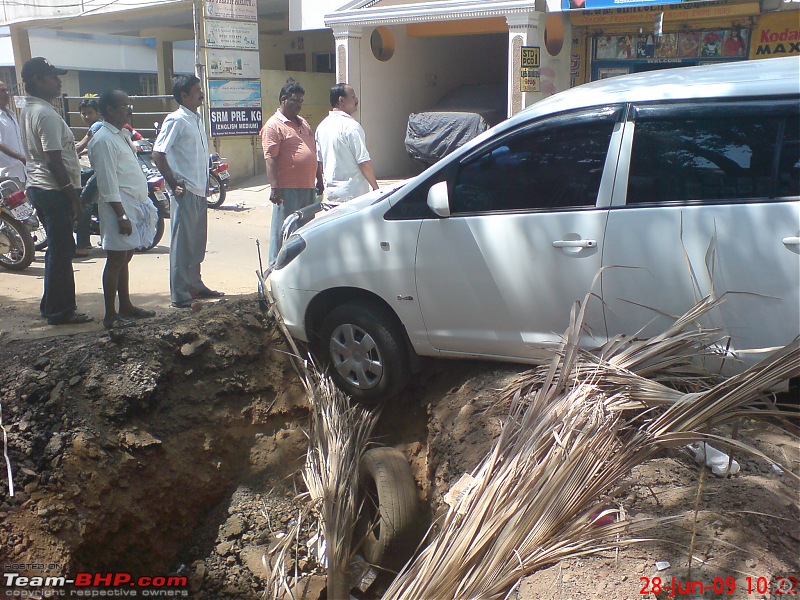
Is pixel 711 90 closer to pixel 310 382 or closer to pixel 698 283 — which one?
pixel 698 283

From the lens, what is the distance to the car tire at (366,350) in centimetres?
434

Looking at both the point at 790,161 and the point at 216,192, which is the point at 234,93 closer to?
the point at 216,192

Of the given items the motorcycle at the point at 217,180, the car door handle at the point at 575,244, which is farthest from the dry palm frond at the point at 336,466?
the motorcycle at the point at 217,180

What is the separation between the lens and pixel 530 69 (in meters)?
11.1

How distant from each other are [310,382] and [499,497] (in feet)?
6.57

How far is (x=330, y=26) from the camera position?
13141mm

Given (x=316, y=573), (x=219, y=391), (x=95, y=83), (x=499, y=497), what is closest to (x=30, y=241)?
(x=219, y=391)

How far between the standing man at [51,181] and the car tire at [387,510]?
3.26 meters

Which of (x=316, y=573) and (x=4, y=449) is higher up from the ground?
(x=4, y=449)

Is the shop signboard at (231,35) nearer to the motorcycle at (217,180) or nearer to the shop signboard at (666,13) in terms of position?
the motorcycle at (217,180)

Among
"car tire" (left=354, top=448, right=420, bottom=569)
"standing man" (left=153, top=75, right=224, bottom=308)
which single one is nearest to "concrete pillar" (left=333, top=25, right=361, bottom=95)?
"standing man" (left=153, top=75, right=224, bottom=308)

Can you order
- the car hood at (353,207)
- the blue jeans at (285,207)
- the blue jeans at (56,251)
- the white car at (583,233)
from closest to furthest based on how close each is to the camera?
the white car at (583,233) → the car hood at (353,207) → the blue jeans at (56,251) → the blue jeans at (285,207)

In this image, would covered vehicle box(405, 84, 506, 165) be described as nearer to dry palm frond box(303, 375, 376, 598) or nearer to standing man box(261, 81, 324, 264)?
standing man box(261, 81, 324, 264)
